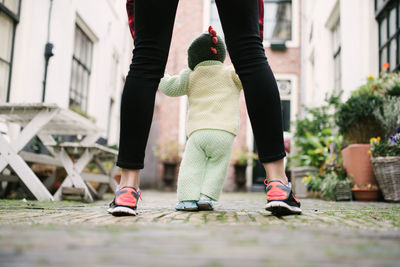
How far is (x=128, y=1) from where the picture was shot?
5.55 feet

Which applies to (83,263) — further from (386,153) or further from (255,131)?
(386,153)

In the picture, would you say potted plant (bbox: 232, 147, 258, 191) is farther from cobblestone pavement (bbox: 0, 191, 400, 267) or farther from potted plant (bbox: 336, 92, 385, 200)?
cobblestone pavement (bbox: 0, 191, 400, 267)

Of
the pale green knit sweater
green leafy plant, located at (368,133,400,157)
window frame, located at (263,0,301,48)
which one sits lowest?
green leafy plant, located at (368,133,400,157)

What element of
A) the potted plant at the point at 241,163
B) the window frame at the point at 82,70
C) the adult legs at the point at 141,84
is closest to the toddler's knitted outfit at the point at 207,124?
the adult legs at the point at 141,84

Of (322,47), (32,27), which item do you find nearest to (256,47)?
(32,27)

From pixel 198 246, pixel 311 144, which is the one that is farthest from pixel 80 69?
pixel 198 246

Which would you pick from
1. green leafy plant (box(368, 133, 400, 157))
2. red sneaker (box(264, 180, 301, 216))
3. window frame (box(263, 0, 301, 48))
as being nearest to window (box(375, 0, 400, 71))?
green leafy plant (box(368, 133, 400, 157))

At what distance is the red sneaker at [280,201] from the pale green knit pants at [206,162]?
1.88 ft

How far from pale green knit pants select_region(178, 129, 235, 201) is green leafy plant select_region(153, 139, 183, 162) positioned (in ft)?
20.8

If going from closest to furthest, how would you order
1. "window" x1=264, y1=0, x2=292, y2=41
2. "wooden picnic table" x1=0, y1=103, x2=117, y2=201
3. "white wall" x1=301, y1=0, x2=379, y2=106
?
"wooden picnic table" x1=0, y1=103, x2=117, y2=201 < "white wall" x1=301, y1=0, x2=379, y2=106 < "window" x1=264, y1=0, x2=292, y2=41

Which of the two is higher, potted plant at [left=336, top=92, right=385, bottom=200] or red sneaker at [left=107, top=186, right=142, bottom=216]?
potted plant at [left=336, top=92, right=385, bottom=200]

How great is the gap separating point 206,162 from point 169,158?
649cm

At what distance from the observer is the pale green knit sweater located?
2016 mm

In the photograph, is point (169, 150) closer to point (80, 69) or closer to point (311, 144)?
point (80, 69)
